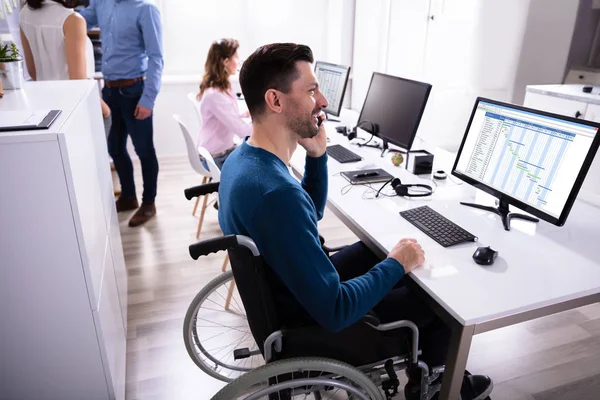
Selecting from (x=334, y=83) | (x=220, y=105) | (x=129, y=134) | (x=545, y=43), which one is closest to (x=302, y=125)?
(x=220, y=105)

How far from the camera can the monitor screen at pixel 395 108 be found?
2223mm

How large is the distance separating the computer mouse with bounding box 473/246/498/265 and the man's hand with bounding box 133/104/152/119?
2.43 meters

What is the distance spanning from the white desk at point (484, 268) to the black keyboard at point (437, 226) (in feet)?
0.08

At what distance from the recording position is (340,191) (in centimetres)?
197

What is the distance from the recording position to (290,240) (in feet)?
3.51

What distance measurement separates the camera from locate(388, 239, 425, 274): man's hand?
4.31 ft

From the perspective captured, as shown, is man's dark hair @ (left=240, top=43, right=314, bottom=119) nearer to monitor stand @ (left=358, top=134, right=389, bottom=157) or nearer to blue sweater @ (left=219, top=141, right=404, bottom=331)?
blue sweater @ (left=219, top=141, right=404, bottom=331)

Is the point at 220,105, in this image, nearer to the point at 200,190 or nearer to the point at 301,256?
the point at 200,190

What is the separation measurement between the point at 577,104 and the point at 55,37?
3433 millimetres

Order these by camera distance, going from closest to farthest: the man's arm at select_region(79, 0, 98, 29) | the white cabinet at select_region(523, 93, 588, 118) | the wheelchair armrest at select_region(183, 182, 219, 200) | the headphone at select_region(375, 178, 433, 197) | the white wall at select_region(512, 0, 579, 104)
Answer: the wheelchair armrest at select_region(183, 182, 219, 200) < the headphone at select_region(375, 178, 433, 197) < the white cabinet at select_region(523, 93, 588, 118) < the man's arm at select_region(79, 0, 98, 29) < the white wall at select_region(512, 0, 579, 104)

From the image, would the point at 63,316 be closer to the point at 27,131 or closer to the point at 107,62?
the point at 27,131

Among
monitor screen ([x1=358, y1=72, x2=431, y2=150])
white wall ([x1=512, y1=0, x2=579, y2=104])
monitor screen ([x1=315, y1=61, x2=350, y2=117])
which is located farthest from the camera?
white wall ([x1=512, y1=0, x2=579, y2=104])

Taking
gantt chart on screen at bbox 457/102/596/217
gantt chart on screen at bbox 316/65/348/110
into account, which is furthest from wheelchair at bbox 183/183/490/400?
gantt chart on screen at bbox 316/65/348/110

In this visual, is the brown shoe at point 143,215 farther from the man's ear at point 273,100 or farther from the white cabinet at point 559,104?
the white cabinet at point 559,104
